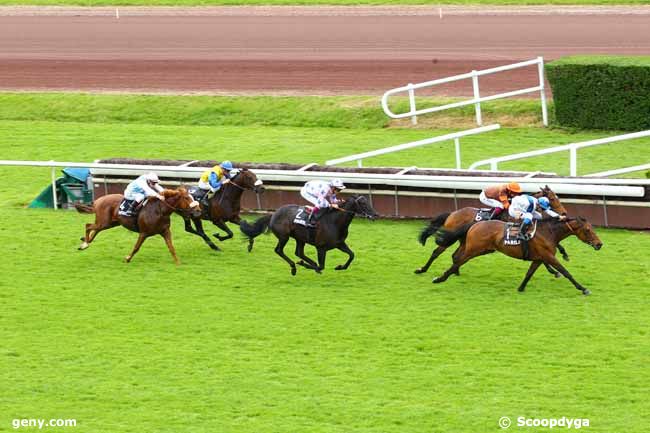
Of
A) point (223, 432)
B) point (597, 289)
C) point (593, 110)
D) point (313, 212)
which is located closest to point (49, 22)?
point (593, 110)

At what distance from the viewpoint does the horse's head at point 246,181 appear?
1648 centimetres

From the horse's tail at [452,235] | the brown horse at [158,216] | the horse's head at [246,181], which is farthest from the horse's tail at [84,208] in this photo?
the horse's tail at [452,235]

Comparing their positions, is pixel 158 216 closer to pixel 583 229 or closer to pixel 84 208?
pixel 84 208

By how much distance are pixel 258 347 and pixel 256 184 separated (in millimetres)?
3821

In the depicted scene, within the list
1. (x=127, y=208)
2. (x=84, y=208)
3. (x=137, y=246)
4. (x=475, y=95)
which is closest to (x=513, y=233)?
(x=137, y=246)

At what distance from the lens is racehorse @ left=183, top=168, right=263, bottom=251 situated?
16.5m

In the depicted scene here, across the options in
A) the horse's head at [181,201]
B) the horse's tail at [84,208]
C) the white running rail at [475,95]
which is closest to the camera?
the horse's head at [181,201]

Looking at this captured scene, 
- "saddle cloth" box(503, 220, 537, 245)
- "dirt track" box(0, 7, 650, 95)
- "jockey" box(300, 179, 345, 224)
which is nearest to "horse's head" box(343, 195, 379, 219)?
"jockey" box(300, 179, 345, 224)

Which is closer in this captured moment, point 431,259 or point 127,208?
point 431,259

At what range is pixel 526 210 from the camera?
14477 millimetres

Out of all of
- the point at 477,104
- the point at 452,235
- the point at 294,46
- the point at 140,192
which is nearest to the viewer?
the point at 452,235

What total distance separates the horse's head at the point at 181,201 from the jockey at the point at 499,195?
3195 mm

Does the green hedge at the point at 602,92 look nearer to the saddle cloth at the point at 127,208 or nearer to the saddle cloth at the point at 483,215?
the saddle cloth at the point at 483,215

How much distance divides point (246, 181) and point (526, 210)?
3599 millimetres
